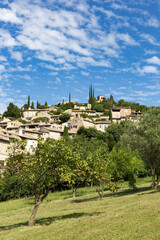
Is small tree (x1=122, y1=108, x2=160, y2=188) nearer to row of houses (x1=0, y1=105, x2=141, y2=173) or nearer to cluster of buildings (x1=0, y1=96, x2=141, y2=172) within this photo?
cluster of buildings (x1=0, y1=96, x2=141, y2=172)

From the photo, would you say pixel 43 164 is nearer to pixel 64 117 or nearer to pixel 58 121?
pixel 64 117

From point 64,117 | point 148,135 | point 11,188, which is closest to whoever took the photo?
point 148,135

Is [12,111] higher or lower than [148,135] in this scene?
higher

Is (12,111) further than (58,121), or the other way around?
(12,111)

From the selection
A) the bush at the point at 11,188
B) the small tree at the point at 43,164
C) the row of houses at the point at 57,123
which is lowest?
the bush at the point at 11,188

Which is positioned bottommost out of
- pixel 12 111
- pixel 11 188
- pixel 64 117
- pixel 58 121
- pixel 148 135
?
pixel 11 188

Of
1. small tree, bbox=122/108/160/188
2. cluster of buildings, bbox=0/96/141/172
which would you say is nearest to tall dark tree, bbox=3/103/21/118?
cluster of buildings, bbox=0/96/141/172

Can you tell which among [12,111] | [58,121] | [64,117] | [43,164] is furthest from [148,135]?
[12,111]

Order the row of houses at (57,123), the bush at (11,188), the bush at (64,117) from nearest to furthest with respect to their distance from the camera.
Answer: the bush at (11,188)
the row of houses at (57,123)
the bush at (64,117)

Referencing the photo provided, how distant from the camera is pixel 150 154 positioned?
38188 mm

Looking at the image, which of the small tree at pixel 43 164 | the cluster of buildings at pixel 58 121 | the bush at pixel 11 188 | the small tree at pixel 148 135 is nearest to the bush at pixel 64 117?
the cluster of buildings at pixel 58 121

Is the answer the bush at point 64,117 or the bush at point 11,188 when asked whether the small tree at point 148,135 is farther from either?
the bush at point 64,117

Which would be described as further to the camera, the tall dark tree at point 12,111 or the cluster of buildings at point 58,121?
the tall dark tree at point 12,111

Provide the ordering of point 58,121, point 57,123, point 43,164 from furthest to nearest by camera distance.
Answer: point 58,121 < point 57,123 < point 43,164
